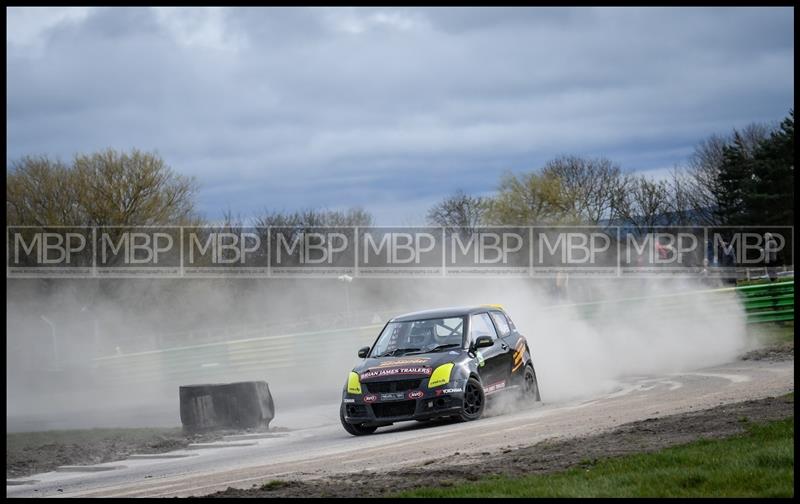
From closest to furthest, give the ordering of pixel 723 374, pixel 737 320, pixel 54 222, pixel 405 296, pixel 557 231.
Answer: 1. pixel 723 374
2. pixel 737 320
3. pixel 405 296
4. pixel 54 222
5. pixel 557 231

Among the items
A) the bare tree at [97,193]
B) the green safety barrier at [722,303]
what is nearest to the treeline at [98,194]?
A: the bare tree at [97,193]

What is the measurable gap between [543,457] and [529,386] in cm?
659

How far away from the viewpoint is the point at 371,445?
1248 cm

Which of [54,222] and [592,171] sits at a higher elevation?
[592,171]

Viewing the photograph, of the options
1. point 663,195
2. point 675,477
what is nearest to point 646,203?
point 663,195

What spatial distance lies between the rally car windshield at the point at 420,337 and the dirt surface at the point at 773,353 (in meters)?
9.23

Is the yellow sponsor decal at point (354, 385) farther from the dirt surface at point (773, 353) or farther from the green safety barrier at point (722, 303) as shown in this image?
the green safety barrier at point (722, 303)

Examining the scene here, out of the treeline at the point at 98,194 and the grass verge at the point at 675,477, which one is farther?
the treeline at the point at 98,194

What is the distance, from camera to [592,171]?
76.4 metres

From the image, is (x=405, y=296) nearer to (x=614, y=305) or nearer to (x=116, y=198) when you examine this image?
(x=614, y=305)

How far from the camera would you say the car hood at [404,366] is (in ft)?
46.2

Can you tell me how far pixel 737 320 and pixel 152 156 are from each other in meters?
34.8

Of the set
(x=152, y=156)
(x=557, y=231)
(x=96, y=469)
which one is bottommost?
(x=96, y=469)

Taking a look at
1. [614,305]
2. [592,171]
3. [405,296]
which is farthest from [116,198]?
[592,171]
